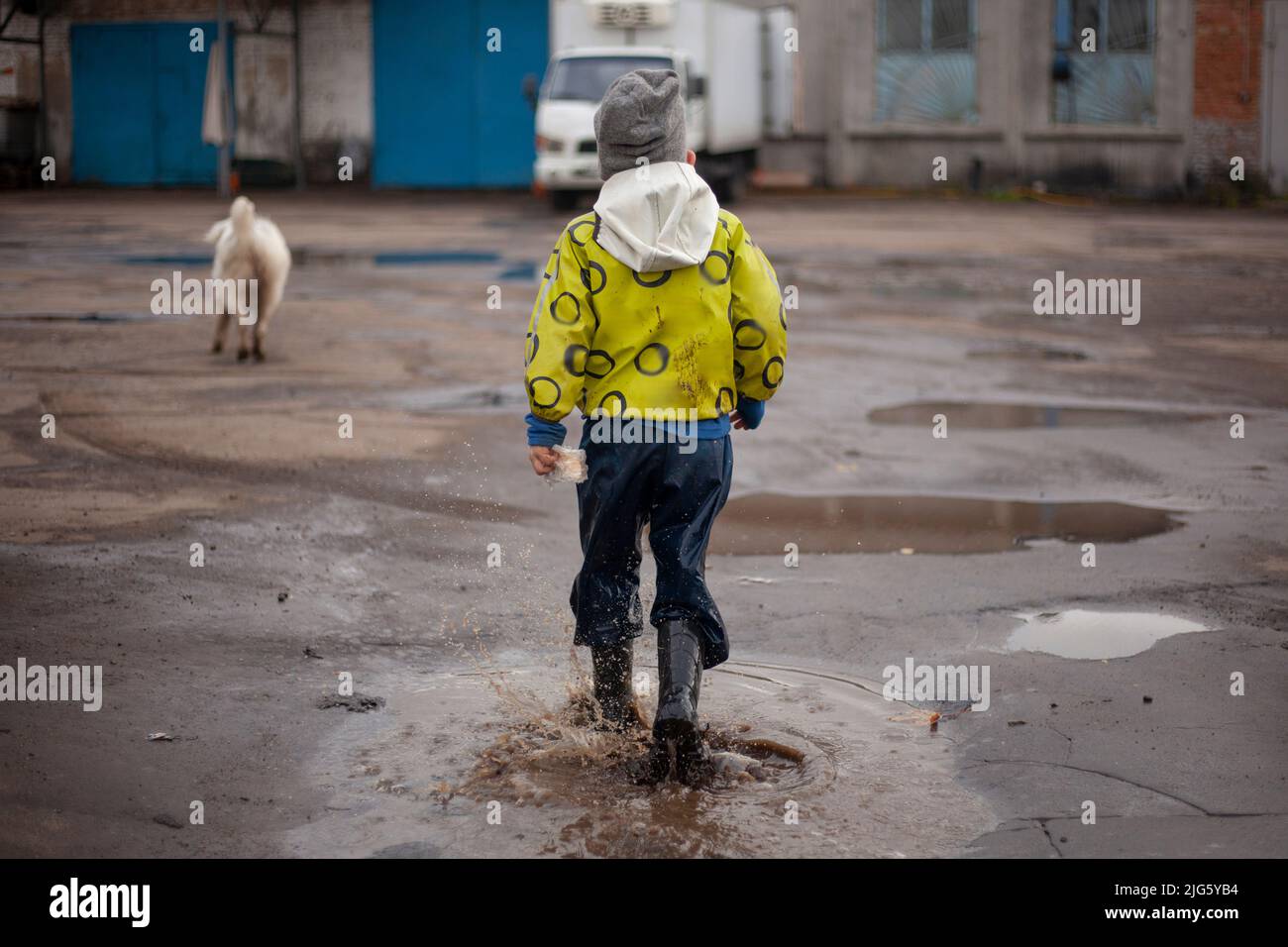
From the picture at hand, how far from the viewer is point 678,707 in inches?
169

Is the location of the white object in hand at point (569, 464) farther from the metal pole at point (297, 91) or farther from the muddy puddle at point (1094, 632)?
the metal pole at point (297, 91)

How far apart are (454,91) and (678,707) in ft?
93.6

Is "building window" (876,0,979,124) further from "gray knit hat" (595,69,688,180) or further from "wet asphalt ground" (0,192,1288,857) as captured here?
"gray knit hat" (595,69,688,180)

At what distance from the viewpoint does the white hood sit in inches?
166

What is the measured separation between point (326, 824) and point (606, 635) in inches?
35.9

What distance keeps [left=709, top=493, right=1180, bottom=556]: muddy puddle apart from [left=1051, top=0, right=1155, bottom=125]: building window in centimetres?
2282

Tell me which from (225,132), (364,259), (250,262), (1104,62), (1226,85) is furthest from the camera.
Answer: (225,132)

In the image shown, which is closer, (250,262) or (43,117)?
(250,262)

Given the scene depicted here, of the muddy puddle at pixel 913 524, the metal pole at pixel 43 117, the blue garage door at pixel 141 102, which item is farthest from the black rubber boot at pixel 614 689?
the metal pole at pixel 43 117

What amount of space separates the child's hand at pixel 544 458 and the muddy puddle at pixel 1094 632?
6.93 feet

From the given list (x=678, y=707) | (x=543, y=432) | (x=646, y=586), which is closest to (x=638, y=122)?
(x=543, y=432)

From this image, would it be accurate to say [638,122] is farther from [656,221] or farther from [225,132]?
[225,132]

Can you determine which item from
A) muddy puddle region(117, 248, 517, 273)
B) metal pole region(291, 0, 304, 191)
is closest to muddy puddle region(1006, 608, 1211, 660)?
muddy puddle region(117, 248, 517, 273)

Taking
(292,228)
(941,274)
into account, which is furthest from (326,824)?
(292,228)
